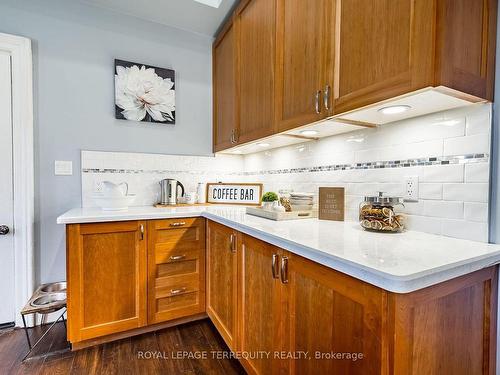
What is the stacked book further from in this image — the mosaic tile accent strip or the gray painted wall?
the gray painted wall

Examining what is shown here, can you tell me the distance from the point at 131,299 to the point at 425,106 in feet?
6.51

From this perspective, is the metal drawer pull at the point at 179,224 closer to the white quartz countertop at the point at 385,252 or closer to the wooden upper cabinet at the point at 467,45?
the white quartz countertop at the point at 385,252

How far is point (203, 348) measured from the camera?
5.65 feet

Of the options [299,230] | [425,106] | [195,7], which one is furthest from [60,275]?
[425,106]

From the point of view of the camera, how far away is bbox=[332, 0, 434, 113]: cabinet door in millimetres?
857

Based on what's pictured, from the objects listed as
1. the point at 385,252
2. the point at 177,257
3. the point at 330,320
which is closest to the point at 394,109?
the point at 385,252

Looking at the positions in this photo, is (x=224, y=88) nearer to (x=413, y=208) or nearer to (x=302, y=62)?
(x=302, y=62)

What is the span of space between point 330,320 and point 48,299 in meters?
1.91

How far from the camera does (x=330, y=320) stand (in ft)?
2.84

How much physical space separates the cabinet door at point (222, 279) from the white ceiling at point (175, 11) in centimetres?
168

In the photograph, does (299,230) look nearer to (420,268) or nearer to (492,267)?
(420,268)

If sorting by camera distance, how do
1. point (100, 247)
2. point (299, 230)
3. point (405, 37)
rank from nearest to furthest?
point (405, 37), point (299, 230), point (100, 247)

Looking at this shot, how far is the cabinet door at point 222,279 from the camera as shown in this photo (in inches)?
59.7

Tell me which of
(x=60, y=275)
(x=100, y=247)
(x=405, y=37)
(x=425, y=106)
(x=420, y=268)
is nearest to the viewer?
(x=420, y=268)
